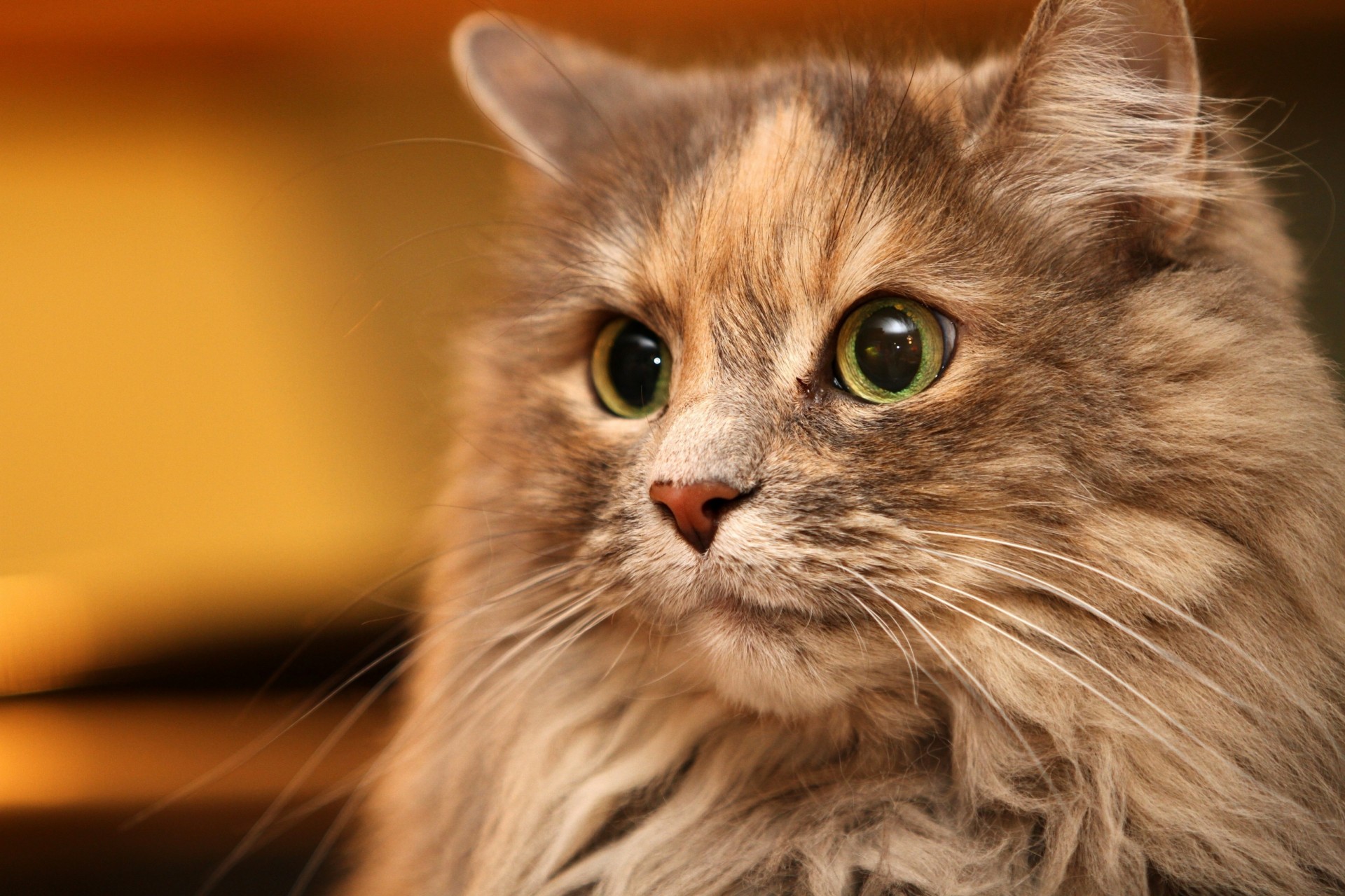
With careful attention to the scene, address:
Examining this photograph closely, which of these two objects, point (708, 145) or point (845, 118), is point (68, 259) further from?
point (845, 118)

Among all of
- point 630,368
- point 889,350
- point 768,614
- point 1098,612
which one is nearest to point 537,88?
point 630,368

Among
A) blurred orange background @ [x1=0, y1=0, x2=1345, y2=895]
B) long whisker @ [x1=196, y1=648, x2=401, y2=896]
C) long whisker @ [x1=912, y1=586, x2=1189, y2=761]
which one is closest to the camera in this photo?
long whisker @ [x1=912, y1=586, x2=1189, y2=761]

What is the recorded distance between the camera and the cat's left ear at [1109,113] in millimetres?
849

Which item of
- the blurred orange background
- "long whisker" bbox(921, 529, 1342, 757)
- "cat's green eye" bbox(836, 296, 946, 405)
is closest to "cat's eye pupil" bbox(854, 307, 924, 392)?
"cat's green eye" bbox(836, 296, 946, 405)

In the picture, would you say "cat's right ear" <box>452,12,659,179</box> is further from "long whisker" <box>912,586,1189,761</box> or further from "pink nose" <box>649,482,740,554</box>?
"long whisker" <box>912,586,1189,761</box>

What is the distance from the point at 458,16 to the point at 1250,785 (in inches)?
57.3

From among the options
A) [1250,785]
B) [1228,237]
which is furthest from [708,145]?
[1250,785]

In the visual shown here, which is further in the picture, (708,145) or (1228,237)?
(708,145)

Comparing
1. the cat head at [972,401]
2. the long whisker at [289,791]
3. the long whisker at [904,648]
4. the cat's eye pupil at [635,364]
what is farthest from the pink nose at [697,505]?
the long whisker at [289,791]

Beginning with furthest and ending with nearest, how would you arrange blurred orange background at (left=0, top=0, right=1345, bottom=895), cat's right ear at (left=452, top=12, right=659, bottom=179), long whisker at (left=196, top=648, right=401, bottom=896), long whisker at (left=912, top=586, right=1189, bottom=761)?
1. blurred orange background at (left=0, top=0, right=1345, bottom=895)
2. cat's right ear at (left=452, top=12, right=659, bottom=179)
3. long whisker at (left=196, top=648, right=401, bottom=896)
4. long whisker at (left=912, top=586, right=1189, bottom=761)

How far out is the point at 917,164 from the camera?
0.91 metres

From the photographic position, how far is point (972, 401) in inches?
32.6

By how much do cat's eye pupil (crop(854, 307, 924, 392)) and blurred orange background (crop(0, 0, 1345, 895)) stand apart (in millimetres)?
590

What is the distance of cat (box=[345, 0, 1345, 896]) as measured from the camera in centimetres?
80
